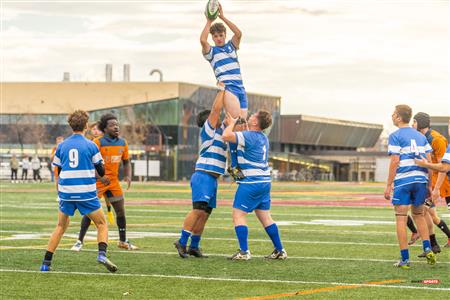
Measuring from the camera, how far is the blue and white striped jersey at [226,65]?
571 inches

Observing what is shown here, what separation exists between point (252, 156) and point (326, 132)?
361 feet

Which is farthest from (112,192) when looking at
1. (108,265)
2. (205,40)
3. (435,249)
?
(435,249)

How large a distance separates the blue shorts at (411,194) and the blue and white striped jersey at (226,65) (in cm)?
245

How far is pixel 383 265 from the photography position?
13.7 m

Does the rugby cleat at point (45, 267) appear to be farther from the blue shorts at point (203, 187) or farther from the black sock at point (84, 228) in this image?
the black sock at point (84, 228)

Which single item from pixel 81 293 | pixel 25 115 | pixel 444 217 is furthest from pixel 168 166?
pixel 81 293

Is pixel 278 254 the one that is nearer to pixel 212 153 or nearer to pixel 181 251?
pixel 181 251

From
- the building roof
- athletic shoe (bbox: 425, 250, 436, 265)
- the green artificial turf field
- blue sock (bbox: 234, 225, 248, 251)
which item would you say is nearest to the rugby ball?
blue sock (bbox: 234, 225, 248, 251)

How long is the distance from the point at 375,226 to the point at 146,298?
1160 centimetres

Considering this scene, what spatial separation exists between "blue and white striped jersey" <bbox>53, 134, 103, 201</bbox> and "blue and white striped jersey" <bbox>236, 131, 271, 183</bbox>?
6.49 feet

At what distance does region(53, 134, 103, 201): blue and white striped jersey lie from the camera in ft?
43.7

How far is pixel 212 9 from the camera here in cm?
1442

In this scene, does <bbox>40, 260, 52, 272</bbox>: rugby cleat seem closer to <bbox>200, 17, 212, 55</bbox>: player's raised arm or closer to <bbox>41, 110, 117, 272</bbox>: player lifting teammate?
<bbox>41, 110, 117, 272</bbox>: player lifting teammate

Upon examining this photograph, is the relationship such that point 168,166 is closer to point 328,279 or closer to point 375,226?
point 375,226
